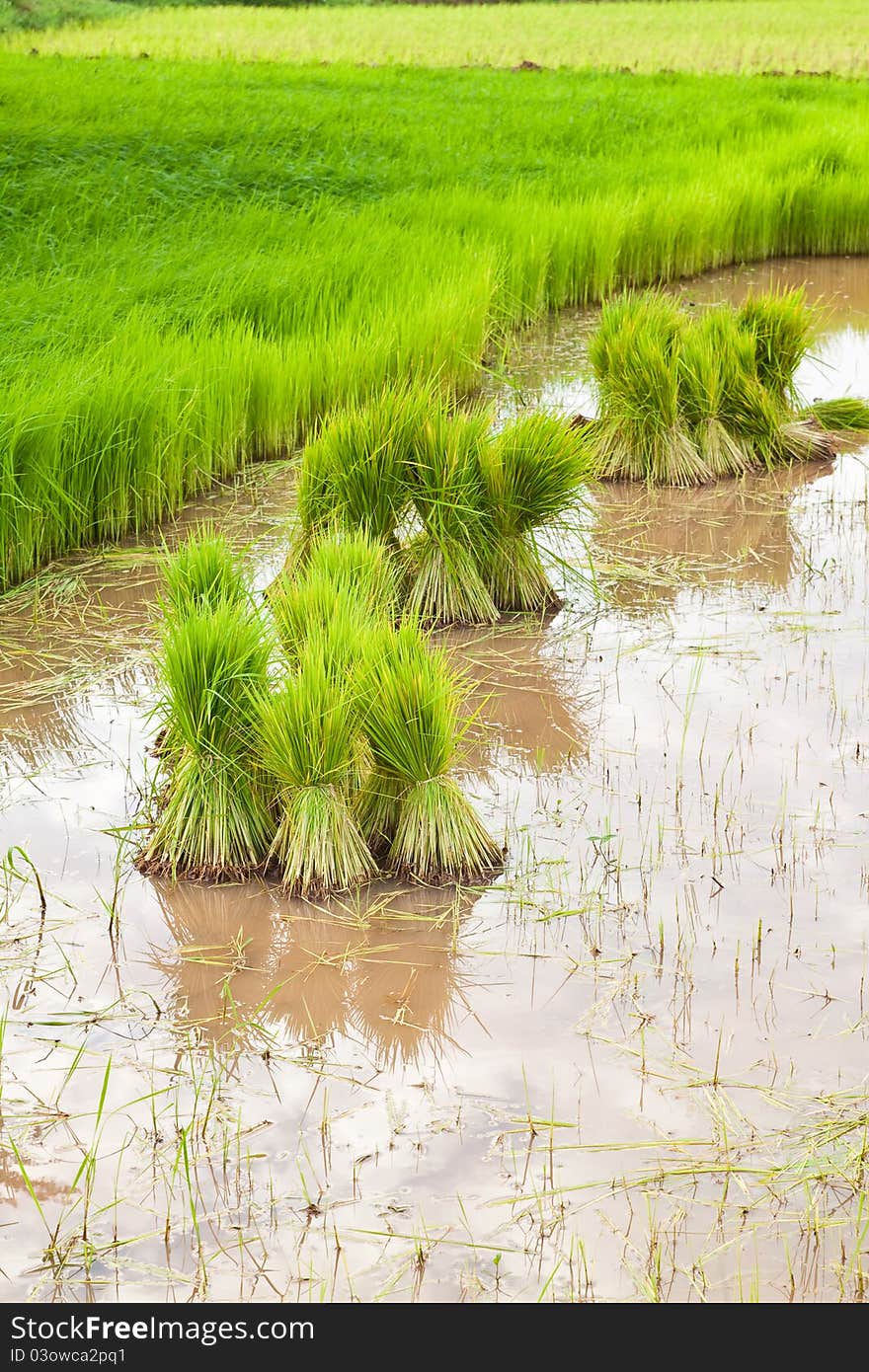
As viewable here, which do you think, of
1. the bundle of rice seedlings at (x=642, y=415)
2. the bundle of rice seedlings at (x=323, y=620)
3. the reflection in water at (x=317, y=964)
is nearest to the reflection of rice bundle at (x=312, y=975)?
the reflection in water at (x=317, y=964)

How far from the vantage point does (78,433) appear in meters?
4.74

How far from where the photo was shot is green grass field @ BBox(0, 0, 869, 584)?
507 centimetres

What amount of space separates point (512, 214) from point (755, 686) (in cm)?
532

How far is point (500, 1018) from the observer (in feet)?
8.16

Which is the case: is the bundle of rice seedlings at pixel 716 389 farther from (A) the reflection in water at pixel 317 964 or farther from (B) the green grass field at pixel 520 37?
(B) the green grass field at pixel 520 37

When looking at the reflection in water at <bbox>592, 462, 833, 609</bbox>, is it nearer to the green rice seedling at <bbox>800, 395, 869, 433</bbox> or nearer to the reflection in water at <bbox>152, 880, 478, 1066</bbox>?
the green rice seedling at <bbox>800, 395, 869, 433</bbox>

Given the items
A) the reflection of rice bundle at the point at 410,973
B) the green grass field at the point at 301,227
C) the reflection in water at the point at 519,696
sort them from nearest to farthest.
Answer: the reflection of rice bundle at the point at 410,973
the reflection in water at the point at 519,696
the green grass field at the point at 301,227

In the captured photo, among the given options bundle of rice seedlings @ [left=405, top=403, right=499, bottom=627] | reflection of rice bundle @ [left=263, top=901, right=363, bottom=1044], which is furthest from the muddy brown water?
bundle of rice seedlings @ [left=405, top=403, right=499, bottom=627]

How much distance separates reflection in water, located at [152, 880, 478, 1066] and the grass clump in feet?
10.3

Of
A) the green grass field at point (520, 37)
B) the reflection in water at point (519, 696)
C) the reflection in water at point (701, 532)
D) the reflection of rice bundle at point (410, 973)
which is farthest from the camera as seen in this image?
the green grass field at point (520, 37)

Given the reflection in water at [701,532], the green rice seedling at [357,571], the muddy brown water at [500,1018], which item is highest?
the green rice seedling at [357,571]

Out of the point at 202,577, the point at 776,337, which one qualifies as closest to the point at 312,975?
the point at 202,577

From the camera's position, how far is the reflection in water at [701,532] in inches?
185

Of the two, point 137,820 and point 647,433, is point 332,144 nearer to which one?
point 647,433
